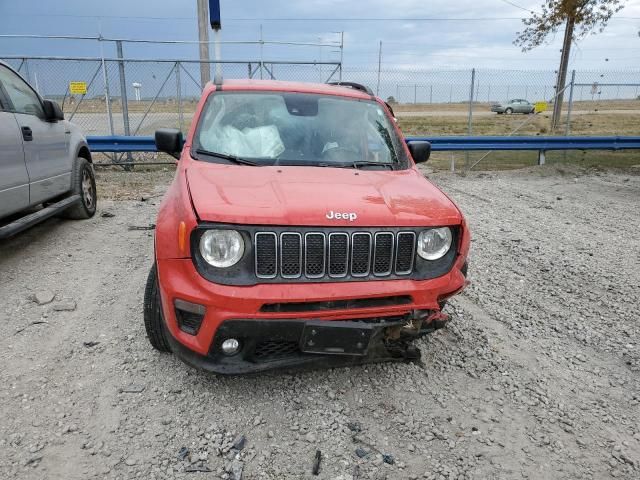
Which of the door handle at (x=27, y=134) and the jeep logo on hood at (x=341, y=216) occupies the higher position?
the door handle at (x=27, y=134)

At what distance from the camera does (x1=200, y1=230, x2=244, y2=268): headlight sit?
2.62 m

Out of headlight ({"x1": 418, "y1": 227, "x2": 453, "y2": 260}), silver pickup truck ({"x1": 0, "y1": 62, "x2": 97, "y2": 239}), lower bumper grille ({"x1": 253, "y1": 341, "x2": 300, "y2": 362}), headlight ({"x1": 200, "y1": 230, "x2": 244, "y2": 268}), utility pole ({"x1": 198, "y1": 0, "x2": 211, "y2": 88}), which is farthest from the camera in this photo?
utility pole ({"x1": 198, "y1": 0, "x2": 211, "y2": 88})

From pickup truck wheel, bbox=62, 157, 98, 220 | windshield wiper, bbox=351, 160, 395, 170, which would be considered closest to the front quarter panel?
windshield wiper, bbox=351, 160, 395, 170

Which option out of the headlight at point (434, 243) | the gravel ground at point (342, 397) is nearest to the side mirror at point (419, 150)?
the gravel ground at point (342, 397)

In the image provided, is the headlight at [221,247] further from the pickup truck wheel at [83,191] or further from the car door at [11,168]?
the pickup truck wheel at [83,191]

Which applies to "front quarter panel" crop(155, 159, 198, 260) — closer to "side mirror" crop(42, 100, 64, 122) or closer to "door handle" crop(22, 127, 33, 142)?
"door handle" crop(22, 127, 33, 142)

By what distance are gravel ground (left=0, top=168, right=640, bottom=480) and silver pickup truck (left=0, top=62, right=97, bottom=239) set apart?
2.43 ft

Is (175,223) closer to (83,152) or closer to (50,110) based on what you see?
(50,110)

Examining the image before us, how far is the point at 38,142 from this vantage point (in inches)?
211

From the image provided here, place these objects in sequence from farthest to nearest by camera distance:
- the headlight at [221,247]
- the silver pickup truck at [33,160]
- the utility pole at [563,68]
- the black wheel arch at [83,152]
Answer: the utility pole at [563,68], the black wheel arch at [83,152], the silver pickup truck at [33,160], the headlight at [221,247]

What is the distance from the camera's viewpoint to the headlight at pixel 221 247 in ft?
8.59

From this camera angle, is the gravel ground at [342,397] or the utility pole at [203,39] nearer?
the gravel ground at [342,397]

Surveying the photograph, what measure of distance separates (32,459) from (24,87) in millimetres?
4536

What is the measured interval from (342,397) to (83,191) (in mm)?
5337
